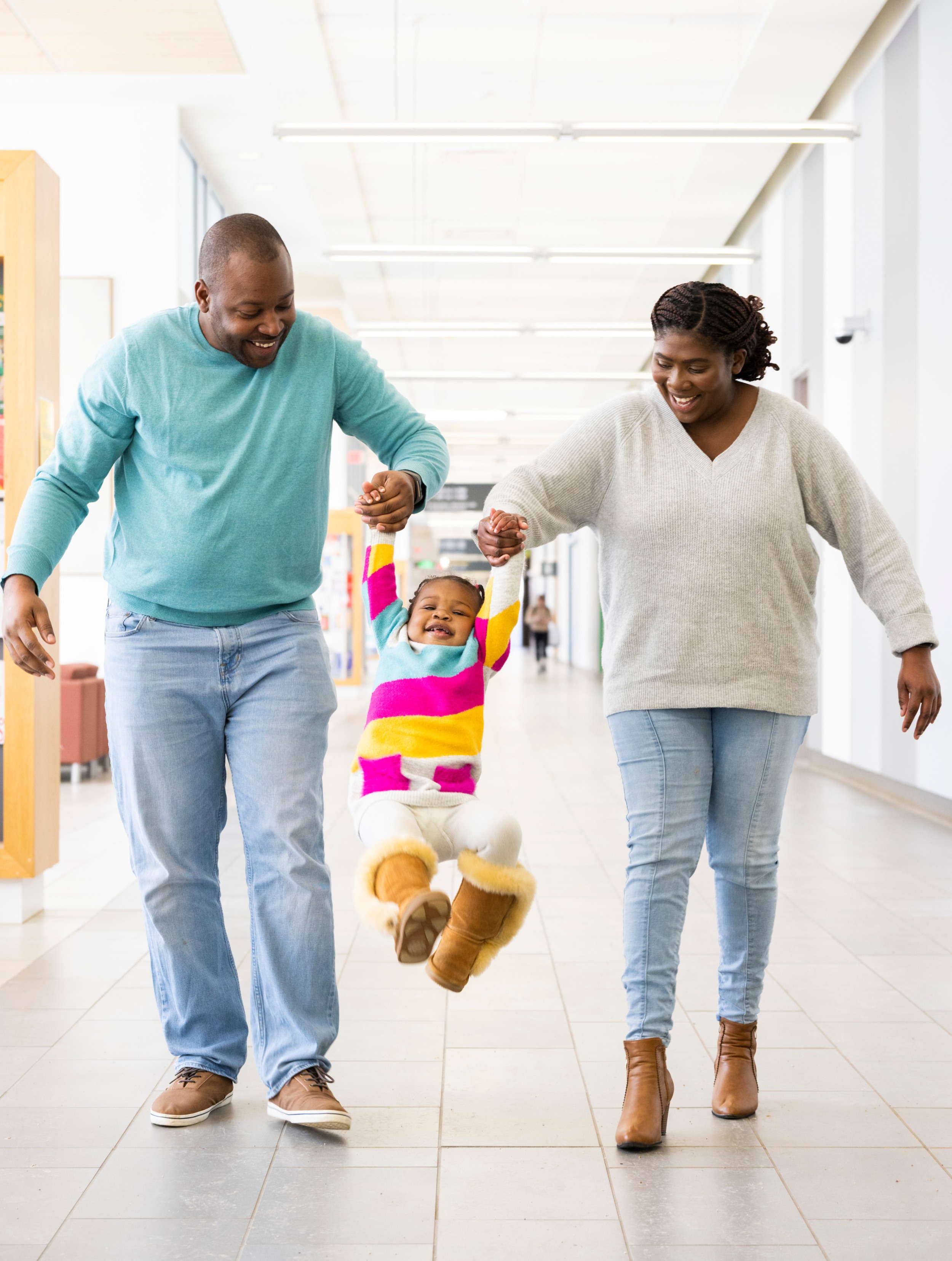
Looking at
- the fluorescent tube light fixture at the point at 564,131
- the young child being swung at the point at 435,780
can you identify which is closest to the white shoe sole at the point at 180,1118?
the young child being swung at the point at 435,780

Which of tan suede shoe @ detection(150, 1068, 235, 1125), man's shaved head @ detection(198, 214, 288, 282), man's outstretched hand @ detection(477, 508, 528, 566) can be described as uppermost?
man's shaved head @ detection(198, 214, 288, 282)

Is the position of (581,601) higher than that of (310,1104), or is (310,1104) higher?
(581,601)

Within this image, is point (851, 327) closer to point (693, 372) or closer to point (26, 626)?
point (693, 372)

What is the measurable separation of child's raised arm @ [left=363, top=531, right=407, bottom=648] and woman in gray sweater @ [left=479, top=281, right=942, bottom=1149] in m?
0.20

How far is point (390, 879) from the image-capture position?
1.94 metres

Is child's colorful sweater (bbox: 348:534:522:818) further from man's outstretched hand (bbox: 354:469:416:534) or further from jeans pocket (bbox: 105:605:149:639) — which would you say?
jeans pocket (bbox: 105:605:149:639)

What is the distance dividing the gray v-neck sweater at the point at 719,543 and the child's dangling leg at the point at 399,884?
1.59 feet

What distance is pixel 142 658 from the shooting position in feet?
7.28

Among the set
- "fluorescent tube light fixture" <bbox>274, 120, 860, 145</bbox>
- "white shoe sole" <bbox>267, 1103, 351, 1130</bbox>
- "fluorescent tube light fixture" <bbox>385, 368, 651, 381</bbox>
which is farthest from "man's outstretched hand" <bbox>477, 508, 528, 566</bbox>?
"fluorescent tube light fixture" <bbox>385, 368, 651, 381</bbox>

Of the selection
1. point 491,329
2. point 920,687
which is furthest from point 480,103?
point 920,687

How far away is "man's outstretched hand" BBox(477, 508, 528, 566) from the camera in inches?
82.3

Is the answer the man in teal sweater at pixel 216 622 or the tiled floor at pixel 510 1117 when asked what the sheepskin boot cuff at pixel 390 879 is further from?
the tiled floor at pixel 510 1117

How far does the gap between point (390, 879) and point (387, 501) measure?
2.08ft

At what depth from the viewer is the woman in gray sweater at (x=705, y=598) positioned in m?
2.18
